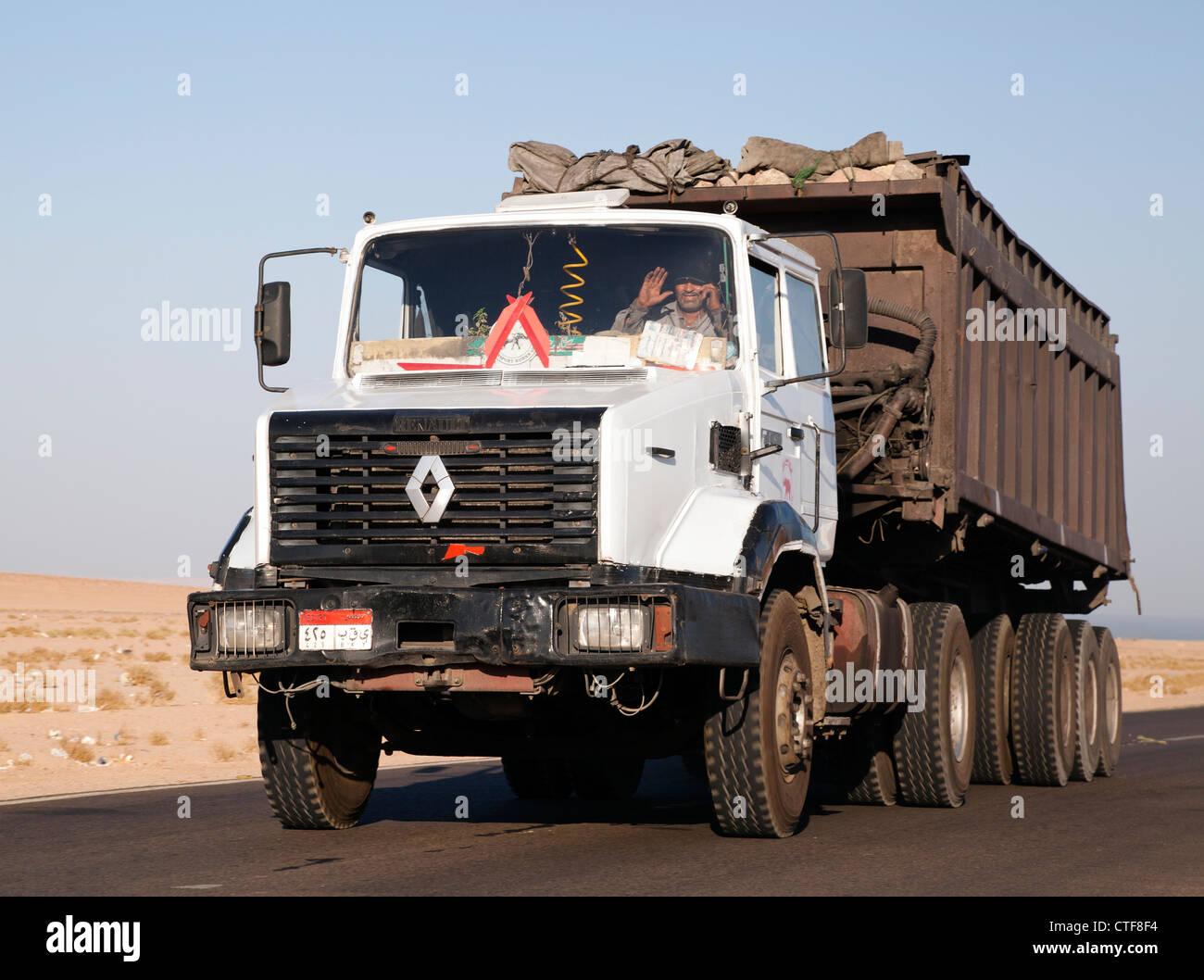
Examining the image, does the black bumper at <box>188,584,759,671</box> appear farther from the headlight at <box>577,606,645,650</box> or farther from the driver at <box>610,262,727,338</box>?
the driver at <box>610,262,727,338</box>

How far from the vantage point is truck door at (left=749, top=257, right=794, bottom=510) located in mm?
8938

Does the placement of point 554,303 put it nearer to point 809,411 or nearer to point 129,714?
point 809,411

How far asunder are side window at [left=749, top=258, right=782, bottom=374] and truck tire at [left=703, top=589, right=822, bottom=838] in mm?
1328

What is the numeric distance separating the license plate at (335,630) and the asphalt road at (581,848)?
3.33 ft

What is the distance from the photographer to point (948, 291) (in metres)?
11.1

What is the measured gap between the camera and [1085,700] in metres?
15.6

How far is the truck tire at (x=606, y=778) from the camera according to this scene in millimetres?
11703

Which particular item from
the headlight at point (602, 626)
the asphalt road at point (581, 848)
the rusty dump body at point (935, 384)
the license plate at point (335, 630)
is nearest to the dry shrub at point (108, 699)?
the asphalt road at point (581, 848)

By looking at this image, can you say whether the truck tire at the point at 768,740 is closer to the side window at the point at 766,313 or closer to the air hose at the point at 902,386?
the side window at the point at 766,313

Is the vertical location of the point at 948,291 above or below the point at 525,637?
above

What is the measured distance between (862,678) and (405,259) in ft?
12.0

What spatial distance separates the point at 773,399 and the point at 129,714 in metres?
15.4
